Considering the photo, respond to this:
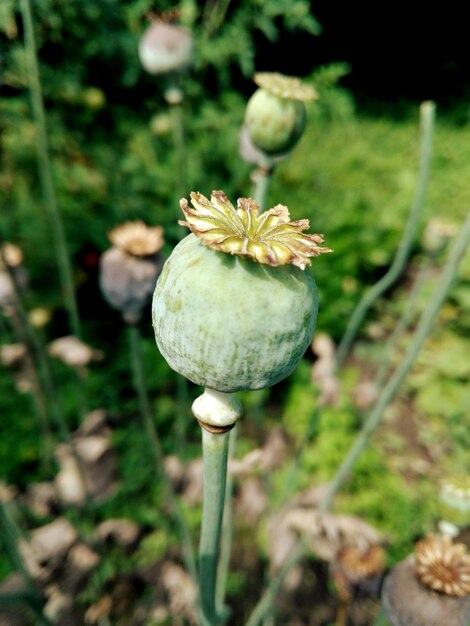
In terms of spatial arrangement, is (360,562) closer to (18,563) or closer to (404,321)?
(404,321)

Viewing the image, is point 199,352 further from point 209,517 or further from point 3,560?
point 3,560

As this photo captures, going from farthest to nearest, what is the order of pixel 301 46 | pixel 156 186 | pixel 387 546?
pixel 301 46
pixel 156 186
pixel 387 546

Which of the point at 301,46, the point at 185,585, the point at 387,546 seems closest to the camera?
the point at 185,585

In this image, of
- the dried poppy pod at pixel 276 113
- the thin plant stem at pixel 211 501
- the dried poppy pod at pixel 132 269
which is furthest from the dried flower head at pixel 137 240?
the thin plant stem at pixel 211 501

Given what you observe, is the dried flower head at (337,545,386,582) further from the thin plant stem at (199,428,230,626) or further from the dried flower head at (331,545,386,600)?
the thin plant stem at (199,428,230,626)

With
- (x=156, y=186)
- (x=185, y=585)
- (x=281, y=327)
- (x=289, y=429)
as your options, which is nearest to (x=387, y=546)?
(x=289, y=429)

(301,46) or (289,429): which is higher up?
(301,46)

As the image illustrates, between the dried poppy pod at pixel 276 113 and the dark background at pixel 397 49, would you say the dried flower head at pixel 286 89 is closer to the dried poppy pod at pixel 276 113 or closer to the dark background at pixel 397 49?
the dried poppy pod at pixel 276 113

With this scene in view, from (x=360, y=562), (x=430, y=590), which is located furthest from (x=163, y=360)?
(x=430, y=590)

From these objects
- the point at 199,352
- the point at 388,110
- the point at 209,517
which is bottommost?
the point at 209,517
